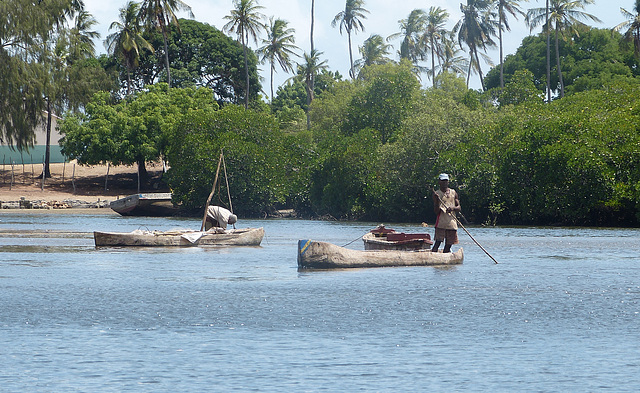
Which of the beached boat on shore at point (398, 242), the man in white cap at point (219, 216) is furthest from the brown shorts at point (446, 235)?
the man in white cap at point (219, 216)

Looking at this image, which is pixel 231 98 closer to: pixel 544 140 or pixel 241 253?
pixel 544 140

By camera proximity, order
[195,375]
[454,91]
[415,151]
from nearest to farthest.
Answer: [195,375] < [415,151] < [454,91]

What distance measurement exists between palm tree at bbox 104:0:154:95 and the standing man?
158 feet

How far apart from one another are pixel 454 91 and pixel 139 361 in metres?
58.8

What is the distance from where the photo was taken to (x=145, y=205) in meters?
52.5

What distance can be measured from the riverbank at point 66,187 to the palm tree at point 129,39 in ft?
28.0

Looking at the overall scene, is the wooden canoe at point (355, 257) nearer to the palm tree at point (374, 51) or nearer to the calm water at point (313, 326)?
the calm water at point (313, 326)

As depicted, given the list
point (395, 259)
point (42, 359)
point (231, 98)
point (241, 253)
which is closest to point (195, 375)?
point (42, 359)

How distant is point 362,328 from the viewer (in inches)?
474

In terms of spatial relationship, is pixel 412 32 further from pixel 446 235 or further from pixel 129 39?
pixel 446 235

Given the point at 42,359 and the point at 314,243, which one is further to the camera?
the point at 314,243

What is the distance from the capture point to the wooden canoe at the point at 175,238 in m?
26.3

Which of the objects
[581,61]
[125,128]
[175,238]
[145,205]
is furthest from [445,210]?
[581,61]

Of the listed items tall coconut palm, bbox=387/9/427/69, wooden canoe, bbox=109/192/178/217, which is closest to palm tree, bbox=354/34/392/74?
tall coconut palm, bbox=387/9/427/69
